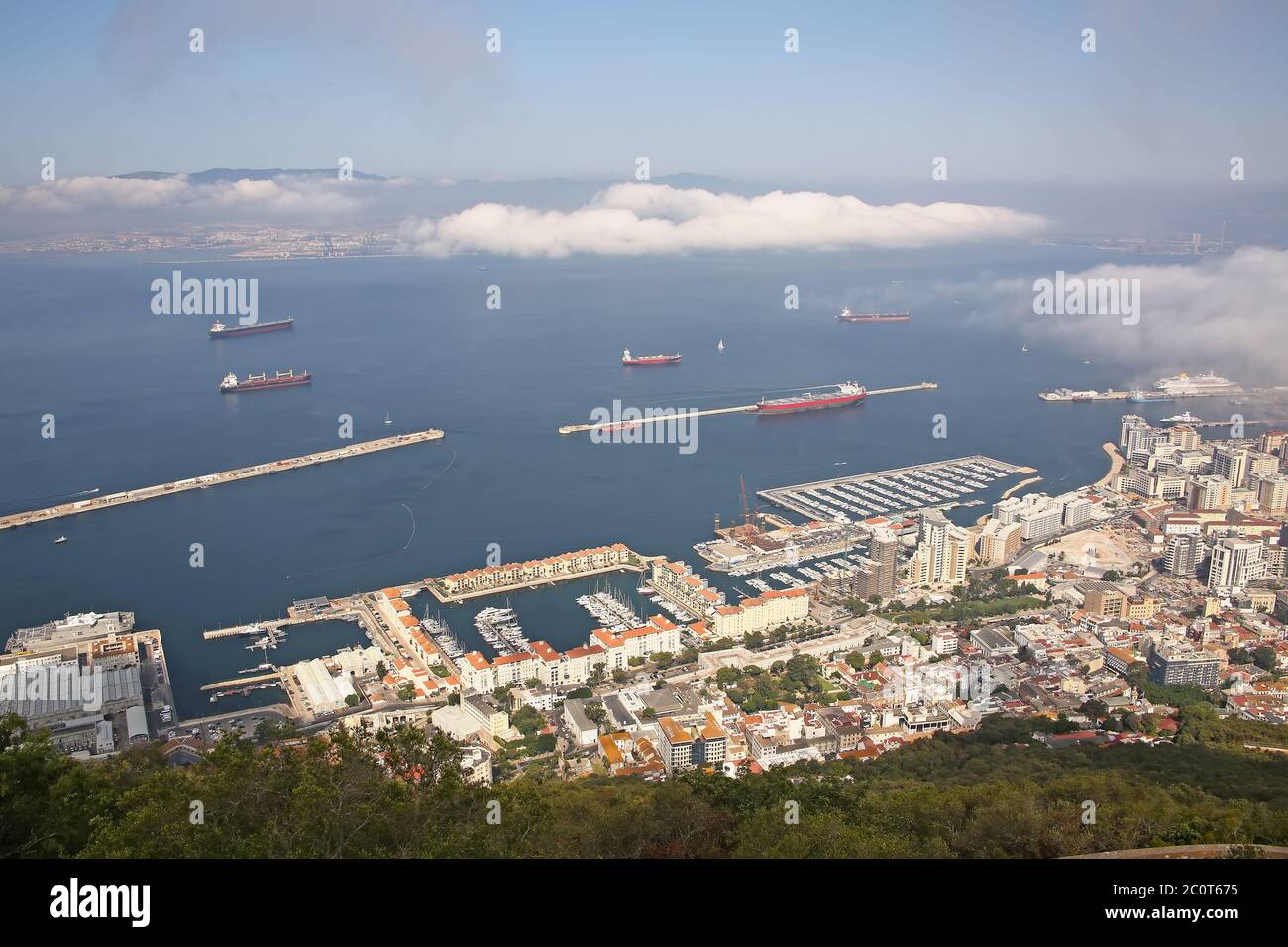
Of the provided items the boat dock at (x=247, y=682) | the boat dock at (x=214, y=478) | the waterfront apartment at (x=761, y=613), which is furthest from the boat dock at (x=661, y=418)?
the boat dock at (x=247, y=682)

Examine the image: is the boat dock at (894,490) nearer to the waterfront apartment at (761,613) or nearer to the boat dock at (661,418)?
the waterfront apartment at (761,613)

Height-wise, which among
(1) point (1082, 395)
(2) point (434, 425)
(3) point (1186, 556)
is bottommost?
(3) point (1186, 556)

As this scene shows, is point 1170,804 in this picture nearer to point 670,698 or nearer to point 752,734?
point 752,734

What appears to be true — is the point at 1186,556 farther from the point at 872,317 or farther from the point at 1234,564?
the point at 872,317

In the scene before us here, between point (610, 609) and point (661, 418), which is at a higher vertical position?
point (661, 418)

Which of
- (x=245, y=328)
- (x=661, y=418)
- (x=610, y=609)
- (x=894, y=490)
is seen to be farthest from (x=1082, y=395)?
(x=245, y=328)

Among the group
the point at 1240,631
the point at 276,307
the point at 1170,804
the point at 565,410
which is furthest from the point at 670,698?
the point at 276,307
